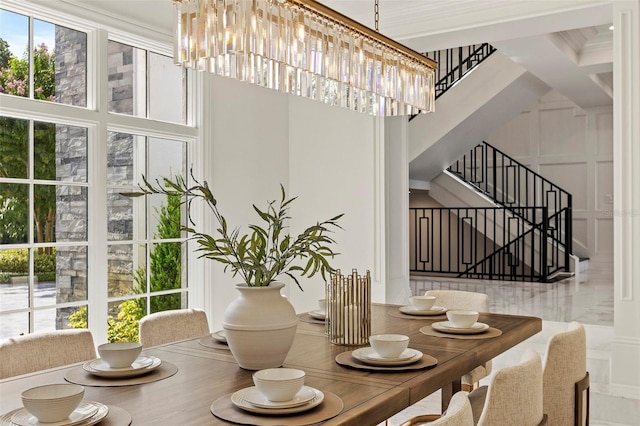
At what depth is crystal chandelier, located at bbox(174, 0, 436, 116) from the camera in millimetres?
2248

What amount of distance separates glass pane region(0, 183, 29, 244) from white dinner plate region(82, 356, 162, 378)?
1.84 meters

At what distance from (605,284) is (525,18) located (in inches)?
208

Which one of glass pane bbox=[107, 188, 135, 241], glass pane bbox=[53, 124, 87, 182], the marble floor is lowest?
the marble floor

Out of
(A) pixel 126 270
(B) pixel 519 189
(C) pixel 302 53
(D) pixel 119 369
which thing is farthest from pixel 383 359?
(B) pixel 519 189

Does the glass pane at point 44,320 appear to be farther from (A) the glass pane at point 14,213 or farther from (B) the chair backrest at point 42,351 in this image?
(B) the chair backrest at point 42,351

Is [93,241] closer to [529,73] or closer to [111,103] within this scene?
[111,103]

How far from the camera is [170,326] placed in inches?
114

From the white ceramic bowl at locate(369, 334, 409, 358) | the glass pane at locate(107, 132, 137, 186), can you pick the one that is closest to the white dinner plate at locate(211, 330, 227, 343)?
the white ceramic bowl at locate(369, 334, 409, 358)

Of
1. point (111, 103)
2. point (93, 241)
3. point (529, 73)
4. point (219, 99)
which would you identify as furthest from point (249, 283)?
point (529, 73)

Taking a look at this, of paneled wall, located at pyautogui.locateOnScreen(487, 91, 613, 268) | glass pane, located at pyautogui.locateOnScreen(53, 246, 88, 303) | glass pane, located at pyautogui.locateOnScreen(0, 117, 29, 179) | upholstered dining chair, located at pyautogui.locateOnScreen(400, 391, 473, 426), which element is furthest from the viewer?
paneled wall, located at pyautogui.locateOnScreen(487, 91, 613, 268)

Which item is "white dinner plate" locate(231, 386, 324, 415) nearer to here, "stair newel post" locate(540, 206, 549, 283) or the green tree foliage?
the green tree foliage

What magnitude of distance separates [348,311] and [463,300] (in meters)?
1.36

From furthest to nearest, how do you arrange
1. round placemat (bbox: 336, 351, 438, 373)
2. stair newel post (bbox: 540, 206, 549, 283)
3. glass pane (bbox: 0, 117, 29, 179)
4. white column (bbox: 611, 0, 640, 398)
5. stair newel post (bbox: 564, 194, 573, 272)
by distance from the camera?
stair newel post (bbox: 564, 194, 573, 272)
stair newel post (bbox: 540, 206, 549, 283)
white column (bbox: 611, 0, 640, 398)
glass pane (bbox: 0, 117, 29, 179)
round placemat (bbox: 336, 351, 438, 373)

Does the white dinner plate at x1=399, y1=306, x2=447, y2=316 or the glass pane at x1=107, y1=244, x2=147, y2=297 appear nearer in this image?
A: the white dinner plate at x1=399, y1=306, x2=447, y2=316
